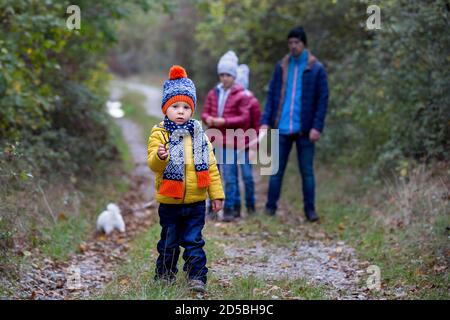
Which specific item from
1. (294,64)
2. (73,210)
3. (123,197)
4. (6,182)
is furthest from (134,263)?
(123,197)

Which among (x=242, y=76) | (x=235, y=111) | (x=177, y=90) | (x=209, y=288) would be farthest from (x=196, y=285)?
(x=242, y=76)

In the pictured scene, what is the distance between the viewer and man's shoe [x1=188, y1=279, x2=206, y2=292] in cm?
498

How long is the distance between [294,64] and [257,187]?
13.5 feet

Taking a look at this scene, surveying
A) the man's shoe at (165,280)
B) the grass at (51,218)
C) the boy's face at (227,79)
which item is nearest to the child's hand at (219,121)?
the boy's face at (227,79)

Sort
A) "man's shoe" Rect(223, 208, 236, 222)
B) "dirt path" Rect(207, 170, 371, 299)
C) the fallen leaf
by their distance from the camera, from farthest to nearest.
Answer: "man's shoe" Rect(223, 208, 236, 222)
the fallen leaf
"dirt path" Rect(207, 170, 371, 299)

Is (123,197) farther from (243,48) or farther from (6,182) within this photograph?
(243,48)

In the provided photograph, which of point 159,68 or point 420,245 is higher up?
point 159,68

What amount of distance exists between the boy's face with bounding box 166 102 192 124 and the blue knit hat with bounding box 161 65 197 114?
3 cm

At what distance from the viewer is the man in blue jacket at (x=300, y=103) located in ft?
26.2

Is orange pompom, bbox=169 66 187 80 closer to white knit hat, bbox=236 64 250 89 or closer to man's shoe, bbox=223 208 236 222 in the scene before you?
man's shoe, bbox=223 208 236 222

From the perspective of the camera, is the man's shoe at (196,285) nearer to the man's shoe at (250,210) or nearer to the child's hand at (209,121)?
the child's hand at (209,121)

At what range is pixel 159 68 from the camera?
40.7 meters

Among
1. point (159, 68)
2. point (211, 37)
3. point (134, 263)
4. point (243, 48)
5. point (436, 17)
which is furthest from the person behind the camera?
point (159, 68)

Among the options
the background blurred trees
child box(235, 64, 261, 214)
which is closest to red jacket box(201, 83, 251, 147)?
child box(235, 64, 261, 214)
